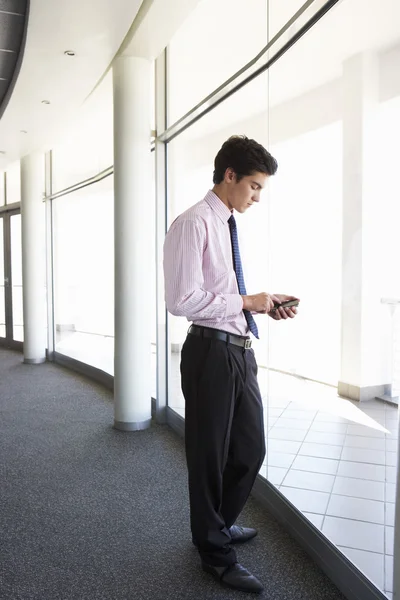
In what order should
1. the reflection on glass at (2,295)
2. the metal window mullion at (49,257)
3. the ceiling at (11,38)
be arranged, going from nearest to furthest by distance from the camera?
the ceiling at (11,38), the metal window mullion at (49,257), the reflection on glass at (2,295)

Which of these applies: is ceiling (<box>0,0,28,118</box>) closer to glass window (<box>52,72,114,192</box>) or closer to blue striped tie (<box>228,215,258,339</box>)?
glass window (<box>52,72,114,192</box>)

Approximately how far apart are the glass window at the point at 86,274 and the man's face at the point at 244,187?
11.9 feet

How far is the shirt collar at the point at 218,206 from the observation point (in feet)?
6.91

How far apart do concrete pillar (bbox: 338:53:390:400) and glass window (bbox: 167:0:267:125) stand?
0.96 m

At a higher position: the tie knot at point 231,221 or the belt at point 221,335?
the tie knot at point 231,221

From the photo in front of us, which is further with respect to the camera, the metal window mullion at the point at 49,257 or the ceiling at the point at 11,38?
the metal window mullion at the point at 49,257

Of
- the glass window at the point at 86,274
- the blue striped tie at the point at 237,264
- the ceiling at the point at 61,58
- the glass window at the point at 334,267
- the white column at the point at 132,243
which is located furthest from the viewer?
the glass window at the point at 86,274

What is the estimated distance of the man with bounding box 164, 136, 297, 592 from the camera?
1.98 meters


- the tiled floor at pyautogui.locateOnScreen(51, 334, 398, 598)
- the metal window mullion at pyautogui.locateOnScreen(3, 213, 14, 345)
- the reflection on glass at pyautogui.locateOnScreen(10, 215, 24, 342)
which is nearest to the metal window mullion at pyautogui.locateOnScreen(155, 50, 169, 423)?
the tiled floor at pyautogui.locateOnScreen(51, 334, 398, 598)

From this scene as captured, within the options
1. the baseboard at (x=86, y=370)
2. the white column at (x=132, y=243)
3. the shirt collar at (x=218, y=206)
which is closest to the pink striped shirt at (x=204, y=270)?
the shirt collar at (x=218, y=206)

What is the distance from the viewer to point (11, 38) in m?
3.79

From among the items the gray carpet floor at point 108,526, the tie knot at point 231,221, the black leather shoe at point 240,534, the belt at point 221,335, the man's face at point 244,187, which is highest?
the man's face at point 244,187

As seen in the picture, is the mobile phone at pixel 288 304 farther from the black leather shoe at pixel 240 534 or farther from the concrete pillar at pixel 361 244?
the black leather shoe at pixel 240 534

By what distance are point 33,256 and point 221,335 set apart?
592 centimetres
